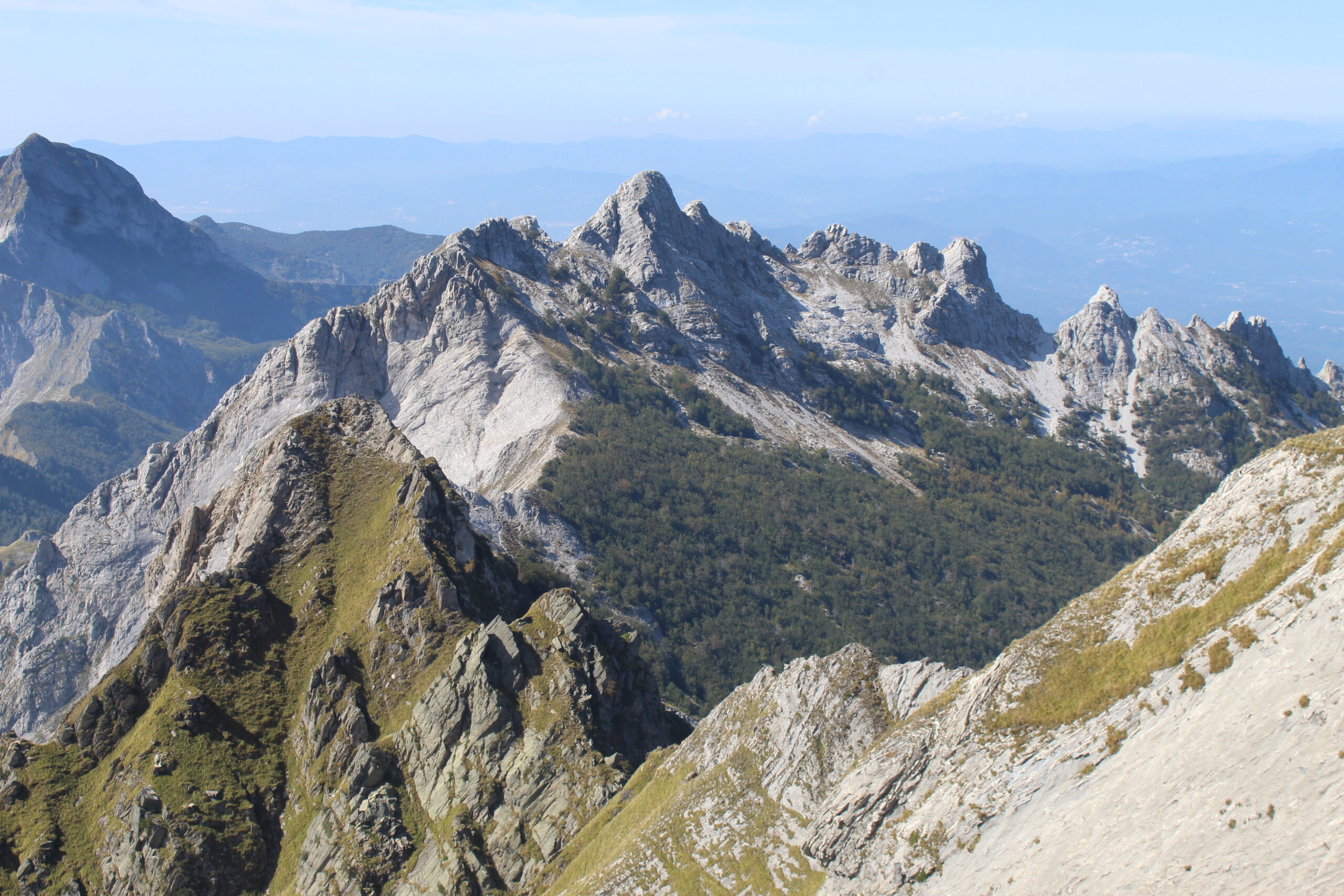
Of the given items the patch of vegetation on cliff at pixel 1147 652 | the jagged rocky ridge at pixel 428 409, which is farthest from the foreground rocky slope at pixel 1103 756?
the jagged rocky ridge at pixel 428 409

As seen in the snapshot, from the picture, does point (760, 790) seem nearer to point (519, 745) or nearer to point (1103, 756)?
point (1103, 756)

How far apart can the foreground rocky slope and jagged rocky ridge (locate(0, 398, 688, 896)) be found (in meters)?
9.54

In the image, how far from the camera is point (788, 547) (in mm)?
147375

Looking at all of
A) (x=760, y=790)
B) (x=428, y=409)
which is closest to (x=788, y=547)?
(x=428, y=409)

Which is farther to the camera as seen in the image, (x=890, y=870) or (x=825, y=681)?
(x=825, y=681)

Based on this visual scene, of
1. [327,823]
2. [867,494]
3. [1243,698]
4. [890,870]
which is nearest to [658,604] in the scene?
[867,494]

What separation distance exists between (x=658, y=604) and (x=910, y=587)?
52822mm

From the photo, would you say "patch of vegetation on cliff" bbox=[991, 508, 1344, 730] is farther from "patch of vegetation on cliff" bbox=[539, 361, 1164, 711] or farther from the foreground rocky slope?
"patch of vegetation on cliff" bbox=[539, 361, 1164, 711]

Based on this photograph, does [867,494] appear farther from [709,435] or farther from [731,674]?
[731,674]

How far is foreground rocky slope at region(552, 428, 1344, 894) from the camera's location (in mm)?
22672

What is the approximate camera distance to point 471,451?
478 ft

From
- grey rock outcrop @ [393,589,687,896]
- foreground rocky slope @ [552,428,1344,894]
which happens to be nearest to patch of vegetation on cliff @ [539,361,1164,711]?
grey rock outcrop @ [393,589,687,896]

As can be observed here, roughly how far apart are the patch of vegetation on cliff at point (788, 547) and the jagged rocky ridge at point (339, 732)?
57.1m

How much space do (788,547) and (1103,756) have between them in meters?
121
